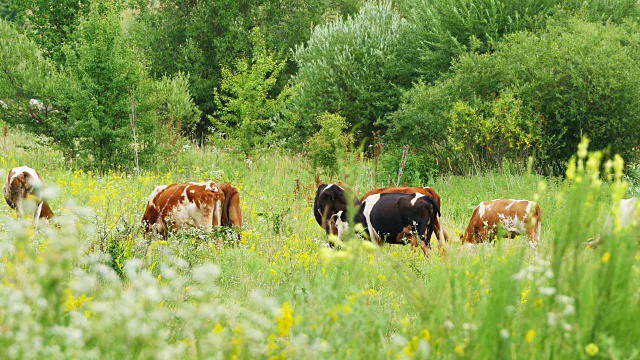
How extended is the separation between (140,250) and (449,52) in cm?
1870

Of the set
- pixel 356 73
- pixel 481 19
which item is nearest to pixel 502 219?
pixel 481 19

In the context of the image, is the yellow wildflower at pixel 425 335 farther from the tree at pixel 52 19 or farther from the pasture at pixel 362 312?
the tree at pixel 52 19

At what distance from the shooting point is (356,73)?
25.5 meters

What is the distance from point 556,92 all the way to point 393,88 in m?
8.77

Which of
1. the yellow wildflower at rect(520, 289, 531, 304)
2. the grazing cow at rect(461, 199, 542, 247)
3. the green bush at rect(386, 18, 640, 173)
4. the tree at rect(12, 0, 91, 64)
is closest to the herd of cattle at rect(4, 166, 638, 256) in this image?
the grazing cow at rect(461, 199, 542, 247)

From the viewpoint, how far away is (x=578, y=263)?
3.39 m

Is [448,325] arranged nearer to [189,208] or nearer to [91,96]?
[189,208]

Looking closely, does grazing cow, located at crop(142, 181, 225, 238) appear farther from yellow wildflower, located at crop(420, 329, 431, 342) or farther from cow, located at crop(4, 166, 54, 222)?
yellow wildflower, located at crop(420, 329, 431, 342)

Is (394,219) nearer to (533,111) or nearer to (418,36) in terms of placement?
(533,111)

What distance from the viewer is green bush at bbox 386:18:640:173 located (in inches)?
684

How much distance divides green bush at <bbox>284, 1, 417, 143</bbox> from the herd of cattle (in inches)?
638

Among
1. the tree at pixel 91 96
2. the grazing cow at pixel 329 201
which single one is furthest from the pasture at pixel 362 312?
the tree at pixel 91 96

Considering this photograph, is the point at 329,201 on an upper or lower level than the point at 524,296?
upper

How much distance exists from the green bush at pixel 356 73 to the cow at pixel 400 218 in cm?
1668
